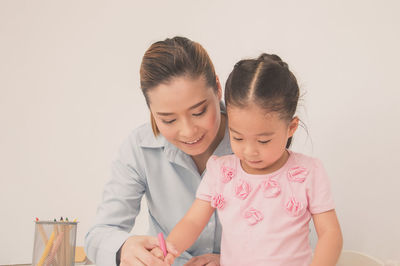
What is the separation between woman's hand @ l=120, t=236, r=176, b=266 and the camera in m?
1.12

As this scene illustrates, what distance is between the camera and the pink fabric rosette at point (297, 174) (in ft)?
3.83

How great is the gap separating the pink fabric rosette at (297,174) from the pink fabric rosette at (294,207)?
55mm

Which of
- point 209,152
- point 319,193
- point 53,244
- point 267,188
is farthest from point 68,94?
point 319,193

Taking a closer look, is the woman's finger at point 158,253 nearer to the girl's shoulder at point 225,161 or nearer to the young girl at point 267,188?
the young girl at point 267,188

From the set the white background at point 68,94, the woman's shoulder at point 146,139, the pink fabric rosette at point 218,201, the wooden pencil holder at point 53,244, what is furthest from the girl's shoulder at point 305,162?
the white background at point 68,94

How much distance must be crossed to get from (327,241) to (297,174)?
0.62 feet

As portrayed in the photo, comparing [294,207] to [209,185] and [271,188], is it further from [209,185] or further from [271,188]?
[209,185]

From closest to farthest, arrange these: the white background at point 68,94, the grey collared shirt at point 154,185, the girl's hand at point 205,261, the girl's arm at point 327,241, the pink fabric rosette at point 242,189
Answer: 1. the girl's arm at point 327,241
2. the pink fabric rosette at point 242,189
3. the girl's hand at point 205,261
4. the grey collared shirt at point 154,185
5. the white background at point 68,94

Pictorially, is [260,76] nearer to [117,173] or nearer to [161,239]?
[161,239]

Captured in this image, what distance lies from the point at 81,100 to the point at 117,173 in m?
0.98

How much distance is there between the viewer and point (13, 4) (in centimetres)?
234

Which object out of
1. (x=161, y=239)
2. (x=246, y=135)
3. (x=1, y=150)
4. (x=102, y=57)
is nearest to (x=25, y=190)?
(x=1, y=150)

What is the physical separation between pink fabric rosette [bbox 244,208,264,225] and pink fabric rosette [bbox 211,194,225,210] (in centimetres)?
8

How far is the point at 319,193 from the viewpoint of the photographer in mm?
1145
